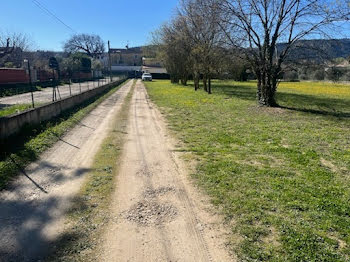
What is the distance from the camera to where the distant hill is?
1166 centimetres

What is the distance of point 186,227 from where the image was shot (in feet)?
A: 11.0

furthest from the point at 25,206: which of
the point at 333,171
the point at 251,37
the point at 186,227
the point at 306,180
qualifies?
A: the point at 251,37

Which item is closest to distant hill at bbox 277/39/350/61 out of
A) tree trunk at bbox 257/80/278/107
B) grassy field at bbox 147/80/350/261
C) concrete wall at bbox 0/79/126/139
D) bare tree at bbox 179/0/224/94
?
tree trunk at bbox 257/80/278/107

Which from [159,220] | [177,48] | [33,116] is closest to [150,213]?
[159,220]

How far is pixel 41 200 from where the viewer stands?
4043 mm

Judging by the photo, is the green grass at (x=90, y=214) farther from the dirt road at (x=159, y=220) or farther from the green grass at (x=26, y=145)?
the green grass at (x=26, y=145)

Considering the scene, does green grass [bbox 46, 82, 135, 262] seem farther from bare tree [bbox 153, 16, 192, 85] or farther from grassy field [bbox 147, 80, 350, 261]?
bare tree [bbox 153, 16, 192, 85]

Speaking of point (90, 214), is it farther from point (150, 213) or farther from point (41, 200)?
point (41, 200)

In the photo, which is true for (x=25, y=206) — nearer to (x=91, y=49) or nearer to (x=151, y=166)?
(x=151, y=166)

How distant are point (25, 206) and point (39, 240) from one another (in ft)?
3.32

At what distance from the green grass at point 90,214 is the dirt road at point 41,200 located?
148 mm

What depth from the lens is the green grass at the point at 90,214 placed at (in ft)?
9.41

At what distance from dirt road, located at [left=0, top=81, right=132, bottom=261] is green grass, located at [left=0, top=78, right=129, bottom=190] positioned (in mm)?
210

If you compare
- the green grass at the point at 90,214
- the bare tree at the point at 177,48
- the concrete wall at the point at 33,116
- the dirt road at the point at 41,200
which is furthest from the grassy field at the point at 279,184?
the bare tree at the point at 177,48
